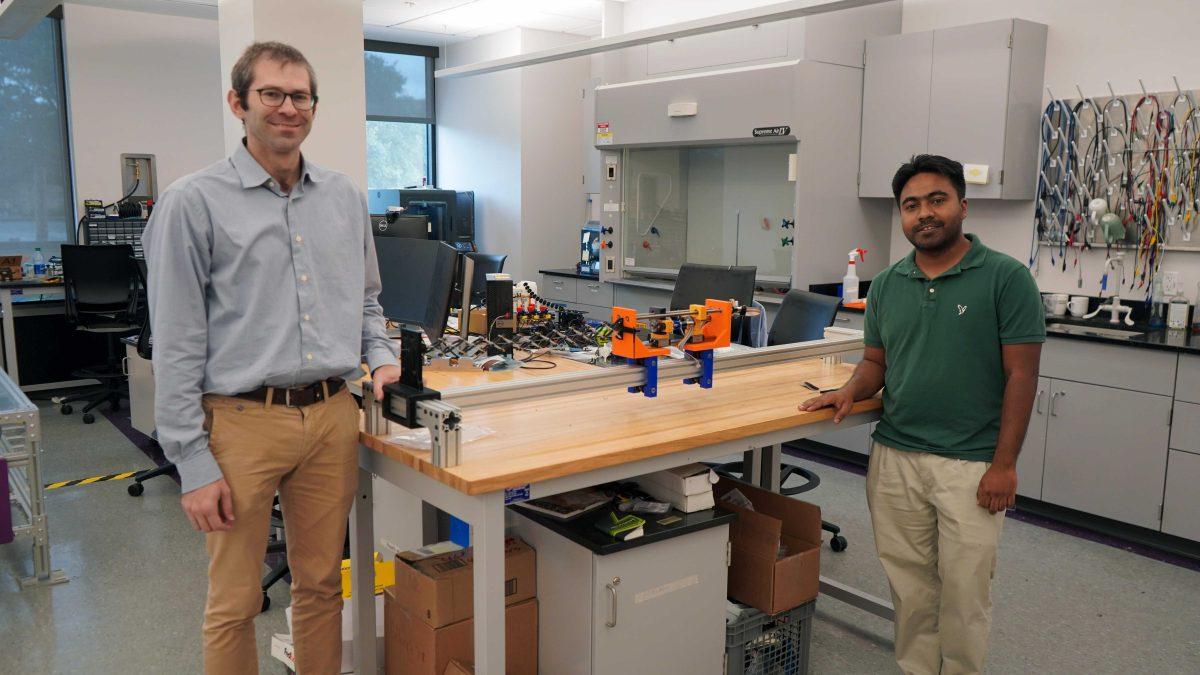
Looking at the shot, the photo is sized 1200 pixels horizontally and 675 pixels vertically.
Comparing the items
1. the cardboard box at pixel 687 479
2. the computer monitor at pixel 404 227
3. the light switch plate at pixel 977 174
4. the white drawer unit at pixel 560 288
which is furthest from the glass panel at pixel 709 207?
the cardboard box at pixel 687 479

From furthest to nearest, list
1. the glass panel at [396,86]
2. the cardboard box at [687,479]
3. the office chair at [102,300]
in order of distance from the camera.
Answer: the glass panel at [396,86], the office chair at [102,300], the cardboard box at [687,479]

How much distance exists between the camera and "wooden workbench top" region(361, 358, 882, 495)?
5.98 feet

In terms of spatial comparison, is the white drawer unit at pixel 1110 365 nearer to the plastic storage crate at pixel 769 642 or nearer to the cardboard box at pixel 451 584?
the plastic storage crate at pixel 769 642

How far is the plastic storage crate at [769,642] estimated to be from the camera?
91.6 inches

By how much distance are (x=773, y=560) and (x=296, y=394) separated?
4.27ft

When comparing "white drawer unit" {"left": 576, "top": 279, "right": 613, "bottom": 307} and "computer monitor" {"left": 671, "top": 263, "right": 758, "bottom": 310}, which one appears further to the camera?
"white drawer unit" {"left": 576, "top": 279, "right": 613, "bottom": 307}

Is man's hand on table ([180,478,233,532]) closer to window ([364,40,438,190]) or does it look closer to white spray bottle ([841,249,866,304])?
white spray bottle ([841,249,866,304])

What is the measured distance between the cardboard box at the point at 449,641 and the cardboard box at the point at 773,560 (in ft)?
2.01

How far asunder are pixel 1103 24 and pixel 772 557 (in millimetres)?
3233

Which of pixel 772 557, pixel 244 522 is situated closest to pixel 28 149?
pixel 244 522

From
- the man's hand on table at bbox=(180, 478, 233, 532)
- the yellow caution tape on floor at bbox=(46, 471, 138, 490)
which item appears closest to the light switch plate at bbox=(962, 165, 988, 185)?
the man's hand on table at bbox=(180, 478, 233, 532)

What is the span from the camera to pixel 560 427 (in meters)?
2.14

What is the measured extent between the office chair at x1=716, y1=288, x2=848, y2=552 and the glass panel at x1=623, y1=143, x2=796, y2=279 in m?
1.53

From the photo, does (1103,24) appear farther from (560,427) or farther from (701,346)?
(560,427)
